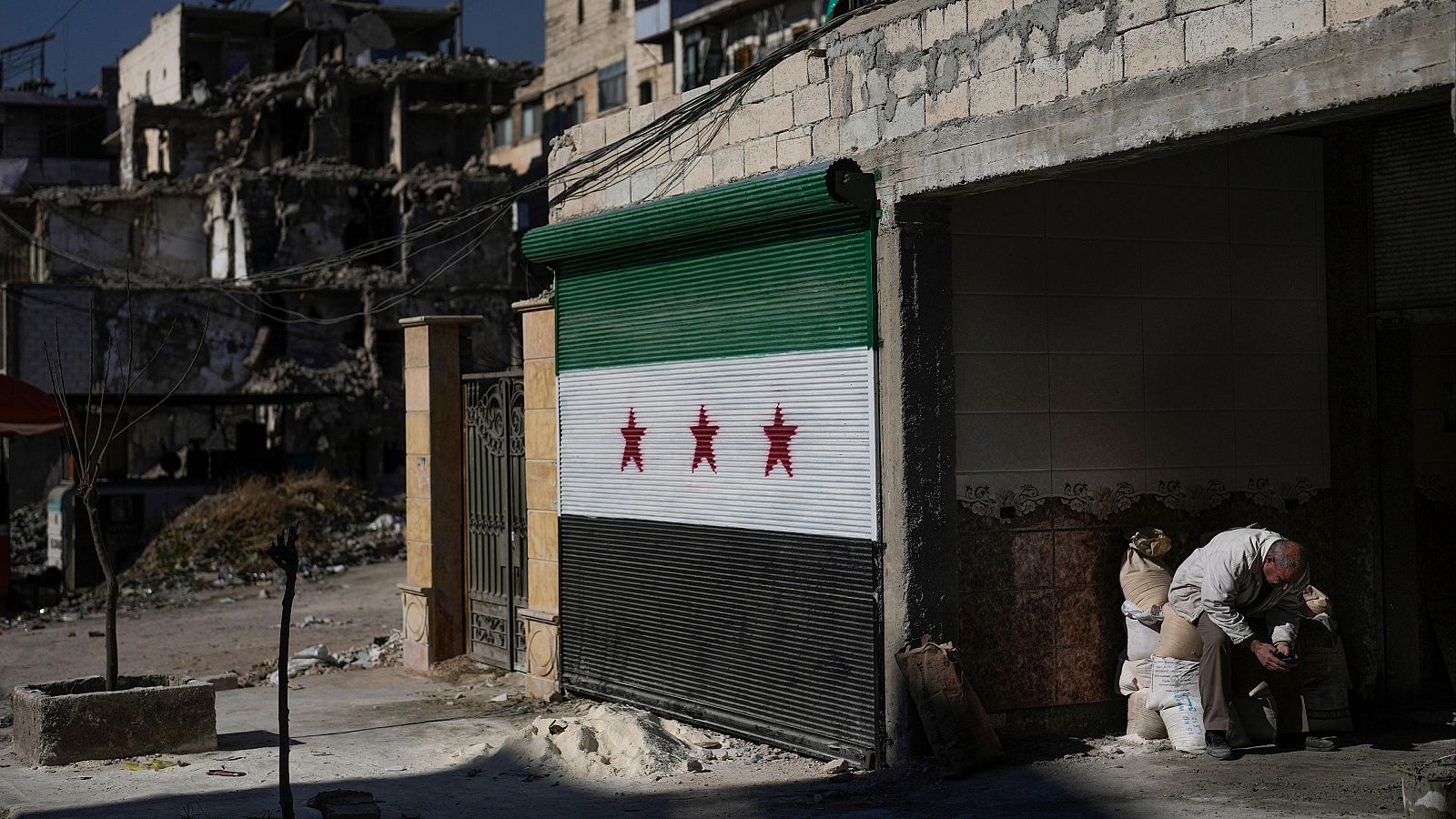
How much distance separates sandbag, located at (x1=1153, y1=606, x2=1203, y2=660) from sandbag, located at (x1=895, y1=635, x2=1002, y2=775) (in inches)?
40.5

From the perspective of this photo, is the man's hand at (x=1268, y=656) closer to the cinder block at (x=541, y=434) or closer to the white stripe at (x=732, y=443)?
the white stripe at (x=732, y=443)

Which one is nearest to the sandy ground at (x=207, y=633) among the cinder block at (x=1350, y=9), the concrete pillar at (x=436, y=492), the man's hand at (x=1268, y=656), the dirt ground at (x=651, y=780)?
the concrete pillar at (x=436, y=492)

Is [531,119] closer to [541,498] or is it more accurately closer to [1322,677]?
[541,498]

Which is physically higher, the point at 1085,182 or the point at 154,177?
the point at 154,177

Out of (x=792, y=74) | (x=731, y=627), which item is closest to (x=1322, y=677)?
(x=731, y=627)

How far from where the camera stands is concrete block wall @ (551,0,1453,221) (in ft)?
17.5

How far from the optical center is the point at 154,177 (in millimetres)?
40469

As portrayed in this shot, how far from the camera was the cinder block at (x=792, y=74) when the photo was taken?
834 centimetres

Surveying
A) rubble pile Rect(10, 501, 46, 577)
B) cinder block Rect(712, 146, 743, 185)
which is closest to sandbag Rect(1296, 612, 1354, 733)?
cinder block Rect(712, 146, 743, 185)

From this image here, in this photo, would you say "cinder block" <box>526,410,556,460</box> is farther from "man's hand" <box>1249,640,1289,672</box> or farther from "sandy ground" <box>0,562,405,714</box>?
"man's hand" <box>1249,640,1289,672</box>

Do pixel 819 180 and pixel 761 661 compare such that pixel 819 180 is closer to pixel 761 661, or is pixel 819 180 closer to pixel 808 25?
pixel 761 661

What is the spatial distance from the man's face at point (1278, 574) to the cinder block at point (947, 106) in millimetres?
2678

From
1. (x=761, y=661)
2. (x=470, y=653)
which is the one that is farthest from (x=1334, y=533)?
(x=470, y=653)

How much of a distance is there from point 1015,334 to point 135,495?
1728 cm
